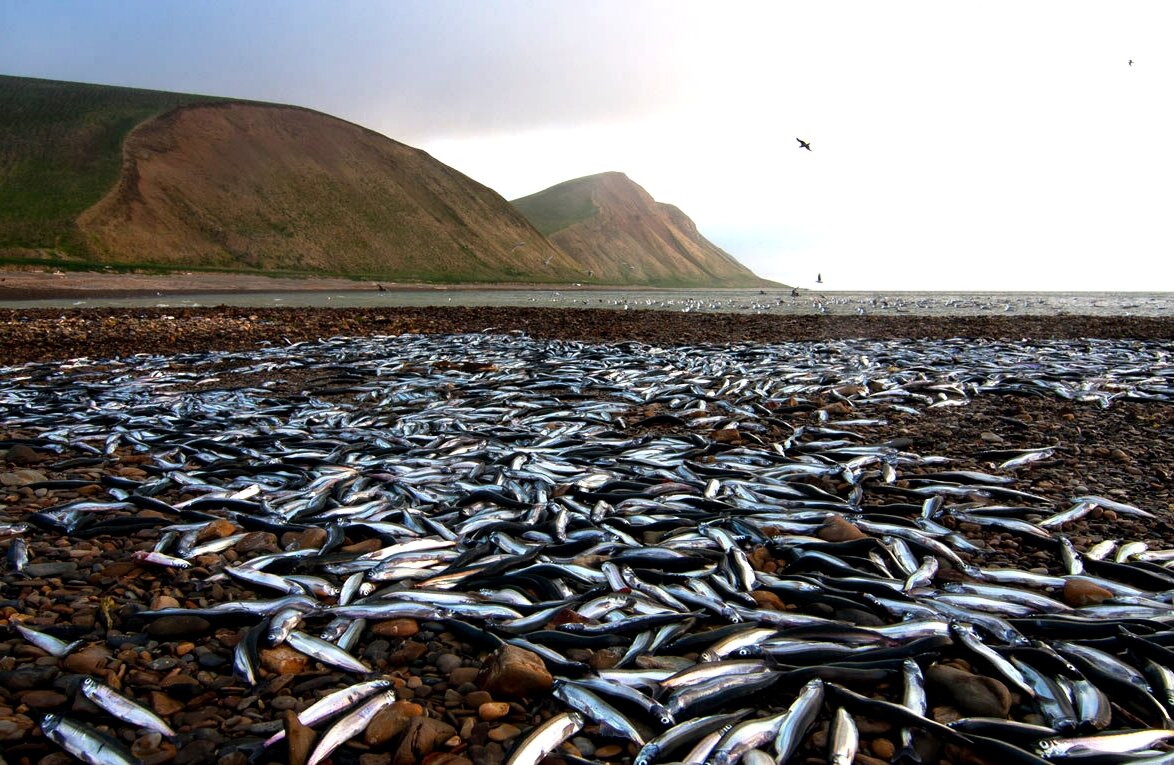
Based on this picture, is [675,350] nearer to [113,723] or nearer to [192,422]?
[192,422]

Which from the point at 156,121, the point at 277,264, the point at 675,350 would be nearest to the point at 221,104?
the point at 156,121

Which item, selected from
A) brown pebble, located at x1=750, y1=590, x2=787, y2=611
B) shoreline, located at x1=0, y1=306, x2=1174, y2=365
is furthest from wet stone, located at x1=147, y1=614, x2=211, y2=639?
shoreline, located at x1=0, y1=306, x2=1174, y2=365

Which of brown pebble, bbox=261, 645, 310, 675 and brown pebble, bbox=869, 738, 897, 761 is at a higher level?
brown pebble, bbox=869, 738, 897, 761

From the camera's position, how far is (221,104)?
4697 inches

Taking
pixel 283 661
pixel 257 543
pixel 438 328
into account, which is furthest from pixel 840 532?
pixel 438 328

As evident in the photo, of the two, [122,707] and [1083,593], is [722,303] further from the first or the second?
[122,707]

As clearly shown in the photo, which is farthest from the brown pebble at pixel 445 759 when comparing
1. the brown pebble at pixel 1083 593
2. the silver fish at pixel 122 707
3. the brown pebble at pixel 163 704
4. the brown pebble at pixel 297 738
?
the brown pebble at pixel 1083 593

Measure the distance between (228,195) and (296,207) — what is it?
929cm

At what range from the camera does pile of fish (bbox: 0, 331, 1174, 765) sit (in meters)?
2.99

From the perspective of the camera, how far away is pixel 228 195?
10369 cm

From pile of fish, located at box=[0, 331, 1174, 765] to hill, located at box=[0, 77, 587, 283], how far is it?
8391 cm

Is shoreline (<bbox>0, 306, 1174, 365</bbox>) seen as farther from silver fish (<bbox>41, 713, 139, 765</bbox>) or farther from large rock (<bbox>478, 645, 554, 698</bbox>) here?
large rock (<bbox>478, 645, 554, 698</bbox>)

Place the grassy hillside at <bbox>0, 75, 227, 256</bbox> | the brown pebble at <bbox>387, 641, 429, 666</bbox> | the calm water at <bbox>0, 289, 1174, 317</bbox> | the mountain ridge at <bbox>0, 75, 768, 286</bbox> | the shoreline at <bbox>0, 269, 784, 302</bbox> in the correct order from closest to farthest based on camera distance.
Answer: the brown pebble at <bbox>387, 641, 429, 666</bbox>
the calm water at <bbox>0, 289, 1174, 317</bbox>
the shoreline at <bbox>0, 269, 784, 302</bbox>
the grassy hillside at <bbox>0, 75, 227, 256</bbox>
the mountain ridge at <bbox>0, 75, 768, 286</bbox>

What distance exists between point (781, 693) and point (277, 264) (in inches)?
4074
